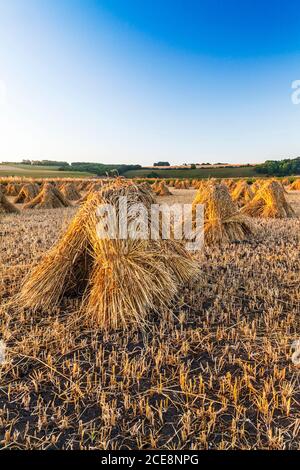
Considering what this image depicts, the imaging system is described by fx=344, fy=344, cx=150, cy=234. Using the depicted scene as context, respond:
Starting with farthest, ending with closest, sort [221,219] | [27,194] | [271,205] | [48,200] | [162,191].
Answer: [162,191] < [27,194] < [48,200] < [271,205] < [221,219]

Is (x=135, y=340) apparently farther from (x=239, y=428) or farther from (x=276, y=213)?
(x=276, y=213)

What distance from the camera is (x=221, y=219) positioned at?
24.4ft

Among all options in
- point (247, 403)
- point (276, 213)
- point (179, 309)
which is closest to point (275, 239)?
point (276, 213)

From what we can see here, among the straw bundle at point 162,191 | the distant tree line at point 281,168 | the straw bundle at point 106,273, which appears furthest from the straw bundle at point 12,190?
the distant tree line at point 281,168

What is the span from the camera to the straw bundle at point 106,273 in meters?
3.40

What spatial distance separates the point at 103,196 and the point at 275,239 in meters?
4.99

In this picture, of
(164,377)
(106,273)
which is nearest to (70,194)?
(106,273)

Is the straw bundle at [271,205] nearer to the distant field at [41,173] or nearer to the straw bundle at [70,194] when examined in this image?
the straw bundle at [70,194]

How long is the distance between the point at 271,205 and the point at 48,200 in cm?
1005

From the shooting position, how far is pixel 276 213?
35.8 ft

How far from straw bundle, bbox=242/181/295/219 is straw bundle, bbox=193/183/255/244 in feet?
11.4

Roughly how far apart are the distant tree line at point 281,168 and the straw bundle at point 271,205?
130 ft

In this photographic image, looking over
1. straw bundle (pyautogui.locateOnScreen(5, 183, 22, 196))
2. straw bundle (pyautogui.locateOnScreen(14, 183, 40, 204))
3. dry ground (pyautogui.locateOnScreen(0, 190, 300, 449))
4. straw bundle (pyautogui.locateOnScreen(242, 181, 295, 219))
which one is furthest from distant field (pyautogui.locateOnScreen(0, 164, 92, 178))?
dry ground (pyautogui.locateOnScreen(0, 190, 300, 449))

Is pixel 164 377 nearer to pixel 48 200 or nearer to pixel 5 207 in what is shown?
pixel 5 207
